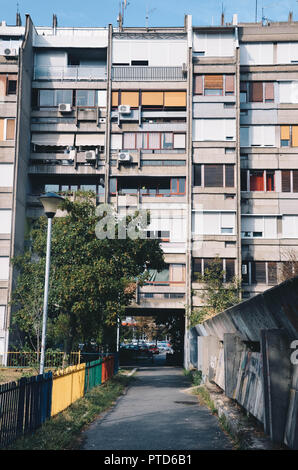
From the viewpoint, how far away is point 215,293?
33906 millimetres

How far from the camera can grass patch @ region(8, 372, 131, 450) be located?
8.31 metres

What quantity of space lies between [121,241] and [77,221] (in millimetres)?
1912

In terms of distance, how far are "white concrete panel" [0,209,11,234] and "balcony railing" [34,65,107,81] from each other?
1125 centimetres

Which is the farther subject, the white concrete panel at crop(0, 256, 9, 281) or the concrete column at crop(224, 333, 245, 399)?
the white concrete panel at crop(0, 256, 9, 281)

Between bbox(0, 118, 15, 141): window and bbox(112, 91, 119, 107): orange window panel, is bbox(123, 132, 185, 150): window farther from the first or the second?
bbox(0, 118, 15, 141): window

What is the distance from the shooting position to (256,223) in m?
37.0

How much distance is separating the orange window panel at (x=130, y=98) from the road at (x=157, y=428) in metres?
26.5

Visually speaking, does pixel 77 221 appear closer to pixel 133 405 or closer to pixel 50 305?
pixel 50 305

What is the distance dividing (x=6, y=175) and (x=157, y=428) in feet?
93.0

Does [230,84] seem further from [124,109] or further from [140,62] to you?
[124,109]

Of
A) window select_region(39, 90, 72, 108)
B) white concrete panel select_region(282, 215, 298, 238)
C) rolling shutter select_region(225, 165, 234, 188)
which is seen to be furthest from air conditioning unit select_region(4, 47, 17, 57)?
white concrete panel select_region(282, 215, 298, 238)

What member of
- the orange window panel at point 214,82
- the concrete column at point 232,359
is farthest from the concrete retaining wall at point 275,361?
the orange window panel at point 214,82

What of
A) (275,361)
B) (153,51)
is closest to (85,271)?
(275,361)

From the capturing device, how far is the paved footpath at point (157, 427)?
8.77 meters
